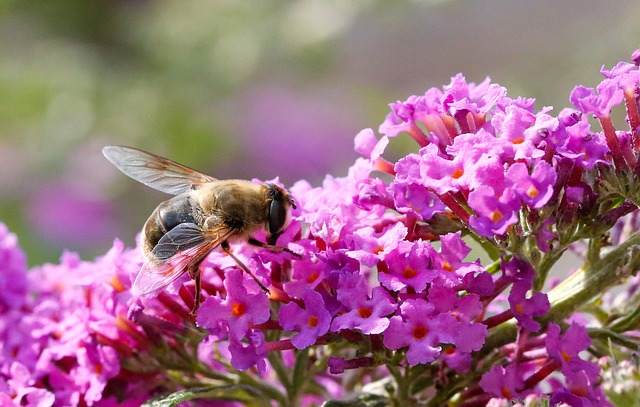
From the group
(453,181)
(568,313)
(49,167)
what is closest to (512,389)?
(568,313)

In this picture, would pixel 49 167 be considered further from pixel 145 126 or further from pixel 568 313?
pixel 568 313

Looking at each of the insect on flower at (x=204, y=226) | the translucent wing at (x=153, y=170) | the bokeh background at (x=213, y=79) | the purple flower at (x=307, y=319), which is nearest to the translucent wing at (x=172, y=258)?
the insect on flower at (x=204, y=226)

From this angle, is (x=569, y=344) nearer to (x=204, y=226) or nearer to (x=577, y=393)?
(x=577, y=393)

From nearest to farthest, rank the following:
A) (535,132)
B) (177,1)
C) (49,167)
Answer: (535,132), (49,167), (177,1)

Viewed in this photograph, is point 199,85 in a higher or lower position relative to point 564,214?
higher

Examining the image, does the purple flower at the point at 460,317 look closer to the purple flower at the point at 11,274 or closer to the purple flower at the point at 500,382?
the purple flower at the point at 500,382

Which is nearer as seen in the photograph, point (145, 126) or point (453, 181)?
point (453, 181)
